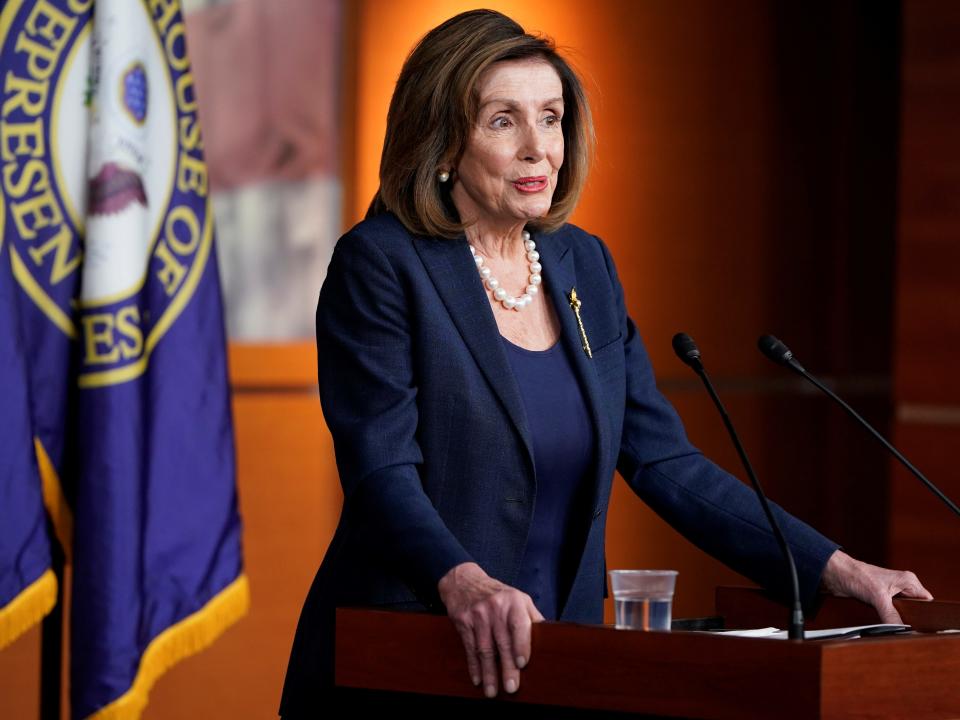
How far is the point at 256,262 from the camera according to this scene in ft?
14.5

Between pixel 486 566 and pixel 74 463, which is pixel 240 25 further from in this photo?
pixel 486 566

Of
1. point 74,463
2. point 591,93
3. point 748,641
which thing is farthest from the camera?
point 591,93

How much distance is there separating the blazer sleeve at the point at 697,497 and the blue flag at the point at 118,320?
56.5 inches

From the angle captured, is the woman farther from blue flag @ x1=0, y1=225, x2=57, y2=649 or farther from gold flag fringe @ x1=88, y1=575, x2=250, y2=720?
gold flag fringe @ x1=88, y1=575, x2=250, y2=720

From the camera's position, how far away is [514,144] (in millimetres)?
2205

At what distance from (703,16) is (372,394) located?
3.56 m

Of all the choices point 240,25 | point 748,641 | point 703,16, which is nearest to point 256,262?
point 240,25

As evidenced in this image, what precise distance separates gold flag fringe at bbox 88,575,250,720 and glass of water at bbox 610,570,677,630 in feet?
6.71

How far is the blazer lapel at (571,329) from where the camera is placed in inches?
83.3

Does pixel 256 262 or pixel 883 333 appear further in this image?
pixel 883 333

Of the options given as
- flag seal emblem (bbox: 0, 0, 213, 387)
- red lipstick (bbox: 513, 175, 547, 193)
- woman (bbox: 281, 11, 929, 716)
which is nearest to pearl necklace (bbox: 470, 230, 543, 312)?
woman (bbox: 281, 11, 929, 716)

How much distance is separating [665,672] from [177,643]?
224 centimetres

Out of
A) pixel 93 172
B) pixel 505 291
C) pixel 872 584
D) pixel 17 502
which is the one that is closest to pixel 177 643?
pixel 17 502

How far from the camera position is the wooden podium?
4.85 ft
